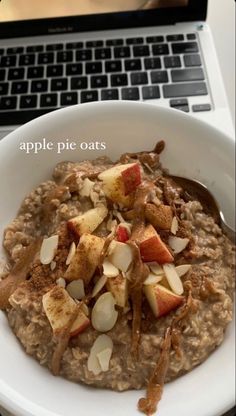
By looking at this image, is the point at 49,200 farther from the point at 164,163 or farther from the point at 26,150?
the point at 164,163

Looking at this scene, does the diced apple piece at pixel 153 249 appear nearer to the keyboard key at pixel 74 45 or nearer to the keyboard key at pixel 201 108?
the keyboard key at pixel 201 108

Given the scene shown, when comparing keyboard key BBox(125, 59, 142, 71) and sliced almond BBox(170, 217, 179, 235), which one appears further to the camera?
keyboard key BBox(125, 59, 142, 71)

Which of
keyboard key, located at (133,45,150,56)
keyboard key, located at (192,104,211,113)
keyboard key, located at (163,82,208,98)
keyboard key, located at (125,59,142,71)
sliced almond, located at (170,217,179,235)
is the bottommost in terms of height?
sliced almond, located at (170,217,179,235)

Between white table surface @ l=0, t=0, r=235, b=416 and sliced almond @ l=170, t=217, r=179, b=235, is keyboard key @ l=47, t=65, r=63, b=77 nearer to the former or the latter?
white table surface @ l=0, t=0, r=235, b=416

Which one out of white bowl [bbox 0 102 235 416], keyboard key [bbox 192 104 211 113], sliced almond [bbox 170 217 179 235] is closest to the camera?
white bowl [bbox 0 102 235 416]

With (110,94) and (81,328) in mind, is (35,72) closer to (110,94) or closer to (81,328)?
(110,94)

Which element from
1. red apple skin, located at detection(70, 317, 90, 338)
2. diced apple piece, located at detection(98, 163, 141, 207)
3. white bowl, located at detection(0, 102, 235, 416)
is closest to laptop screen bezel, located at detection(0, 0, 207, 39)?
white bowl, located at detection(0, 102, 235, 416)

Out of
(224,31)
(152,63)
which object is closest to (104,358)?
(152,63)

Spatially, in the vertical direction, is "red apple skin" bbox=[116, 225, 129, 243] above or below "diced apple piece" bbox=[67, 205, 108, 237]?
below

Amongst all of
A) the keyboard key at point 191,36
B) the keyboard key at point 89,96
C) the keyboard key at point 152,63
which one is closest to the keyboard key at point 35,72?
the keyboard key at point 89,96

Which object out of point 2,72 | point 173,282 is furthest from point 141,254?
point 2,72
